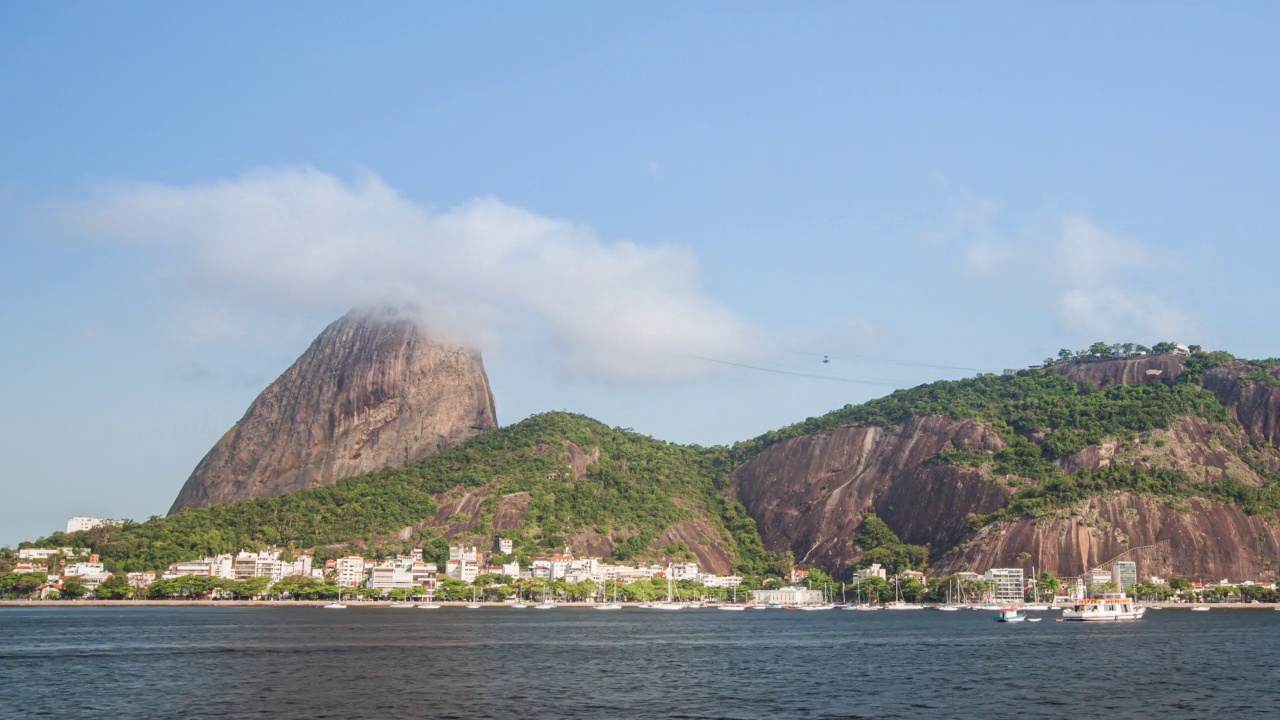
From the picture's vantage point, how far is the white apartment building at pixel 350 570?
185375mm

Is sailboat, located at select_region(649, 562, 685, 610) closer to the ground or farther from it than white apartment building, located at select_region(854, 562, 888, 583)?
closer to the ground

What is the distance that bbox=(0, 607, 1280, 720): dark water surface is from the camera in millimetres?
47688

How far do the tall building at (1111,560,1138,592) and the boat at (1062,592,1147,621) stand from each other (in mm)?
42474

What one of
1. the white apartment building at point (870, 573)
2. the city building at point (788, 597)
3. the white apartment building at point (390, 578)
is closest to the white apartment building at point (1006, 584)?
the white apartment building at point (870, 573)

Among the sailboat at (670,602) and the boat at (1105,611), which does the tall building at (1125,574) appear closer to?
the boat at (1105,611)

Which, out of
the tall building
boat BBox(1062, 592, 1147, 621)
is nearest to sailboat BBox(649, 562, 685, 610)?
the tall building

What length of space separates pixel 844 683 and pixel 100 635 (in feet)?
204

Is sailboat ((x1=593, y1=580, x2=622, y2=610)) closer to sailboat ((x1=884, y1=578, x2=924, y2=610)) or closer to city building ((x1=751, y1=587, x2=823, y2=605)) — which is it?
city building ((x1=751, y1=587, x2=823, y2=605))

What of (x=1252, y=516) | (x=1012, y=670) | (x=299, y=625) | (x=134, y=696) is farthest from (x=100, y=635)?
(x=1252, y=516)

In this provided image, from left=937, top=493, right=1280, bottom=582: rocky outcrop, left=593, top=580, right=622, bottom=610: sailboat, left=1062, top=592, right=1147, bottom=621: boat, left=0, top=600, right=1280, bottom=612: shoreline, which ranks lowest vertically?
left=593, top=580, right=622, bottom=610: sailboat

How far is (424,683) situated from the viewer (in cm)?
5612

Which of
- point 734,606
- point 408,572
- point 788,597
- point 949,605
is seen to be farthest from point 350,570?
point 949,605

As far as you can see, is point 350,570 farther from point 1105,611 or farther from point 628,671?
point 628,671

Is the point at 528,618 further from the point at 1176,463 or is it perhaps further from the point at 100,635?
the point at 1176,463
